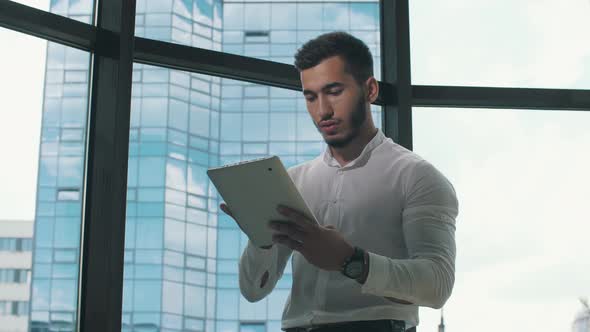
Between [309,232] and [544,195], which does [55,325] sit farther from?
[544,195]

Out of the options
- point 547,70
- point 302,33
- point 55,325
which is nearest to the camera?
point 55,325

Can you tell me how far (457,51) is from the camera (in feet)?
11.6

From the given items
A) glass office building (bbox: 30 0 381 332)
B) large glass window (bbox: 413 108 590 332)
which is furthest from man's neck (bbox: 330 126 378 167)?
large glass window (bbox: 413 108 590 332)

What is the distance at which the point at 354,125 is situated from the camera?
2029 mm

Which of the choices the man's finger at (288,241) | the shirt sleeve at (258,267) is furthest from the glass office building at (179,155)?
the man's finger at (288,241)

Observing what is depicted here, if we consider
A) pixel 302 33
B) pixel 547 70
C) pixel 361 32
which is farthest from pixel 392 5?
pixel 547 70

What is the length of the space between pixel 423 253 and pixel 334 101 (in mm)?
425

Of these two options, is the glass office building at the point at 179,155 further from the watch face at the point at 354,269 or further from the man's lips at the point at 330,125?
the watch face at the point at 354,269

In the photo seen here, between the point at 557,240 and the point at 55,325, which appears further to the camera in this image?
the point at 557,240

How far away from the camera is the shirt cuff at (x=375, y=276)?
1714mm

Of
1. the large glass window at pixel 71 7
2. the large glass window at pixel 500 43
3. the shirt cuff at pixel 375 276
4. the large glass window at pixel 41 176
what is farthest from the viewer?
the large glass window at pixel 500 43

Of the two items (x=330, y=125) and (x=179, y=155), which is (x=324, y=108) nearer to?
(x=330, y=125)

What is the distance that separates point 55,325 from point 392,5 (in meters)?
1.75

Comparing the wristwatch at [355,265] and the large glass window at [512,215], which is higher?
the large glass window at [512,215]
